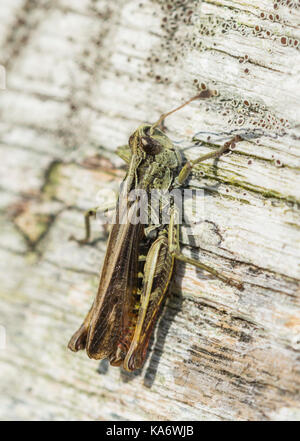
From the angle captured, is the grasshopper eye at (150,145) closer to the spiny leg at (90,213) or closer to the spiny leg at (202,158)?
the spiny leg at (202,158)

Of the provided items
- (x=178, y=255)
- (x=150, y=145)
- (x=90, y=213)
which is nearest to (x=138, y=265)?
(x=178, y=255)

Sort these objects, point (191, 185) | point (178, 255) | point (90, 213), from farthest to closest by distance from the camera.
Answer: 1. point (90, 213)
2. point (191, 185)
3. point (178, 255)

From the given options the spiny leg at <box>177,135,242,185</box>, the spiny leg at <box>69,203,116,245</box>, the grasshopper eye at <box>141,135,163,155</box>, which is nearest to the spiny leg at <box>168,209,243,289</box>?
the spiny leg at <box>177,135,242,185</box>

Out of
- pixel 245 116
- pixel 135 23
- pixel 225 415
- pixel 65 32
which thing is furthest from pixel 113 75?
pixel 225 415

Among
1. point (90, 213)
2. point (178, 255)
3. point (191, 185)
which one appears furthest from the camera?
point (90, 213)

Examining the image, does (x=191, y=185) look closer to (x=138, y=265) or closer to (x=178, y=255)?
(x=178, y=255)

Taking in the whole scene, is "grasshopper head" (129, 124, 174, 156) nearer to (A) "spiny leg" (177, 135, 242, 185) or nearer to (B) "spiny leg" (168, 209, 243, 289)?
(A) "spiny leg" (177, 135, 242, 185)

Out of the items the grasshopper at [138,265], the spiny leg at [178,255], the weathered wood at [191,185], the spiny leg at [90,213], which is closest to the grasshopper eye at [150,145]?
the grasshopper at [138,265]
